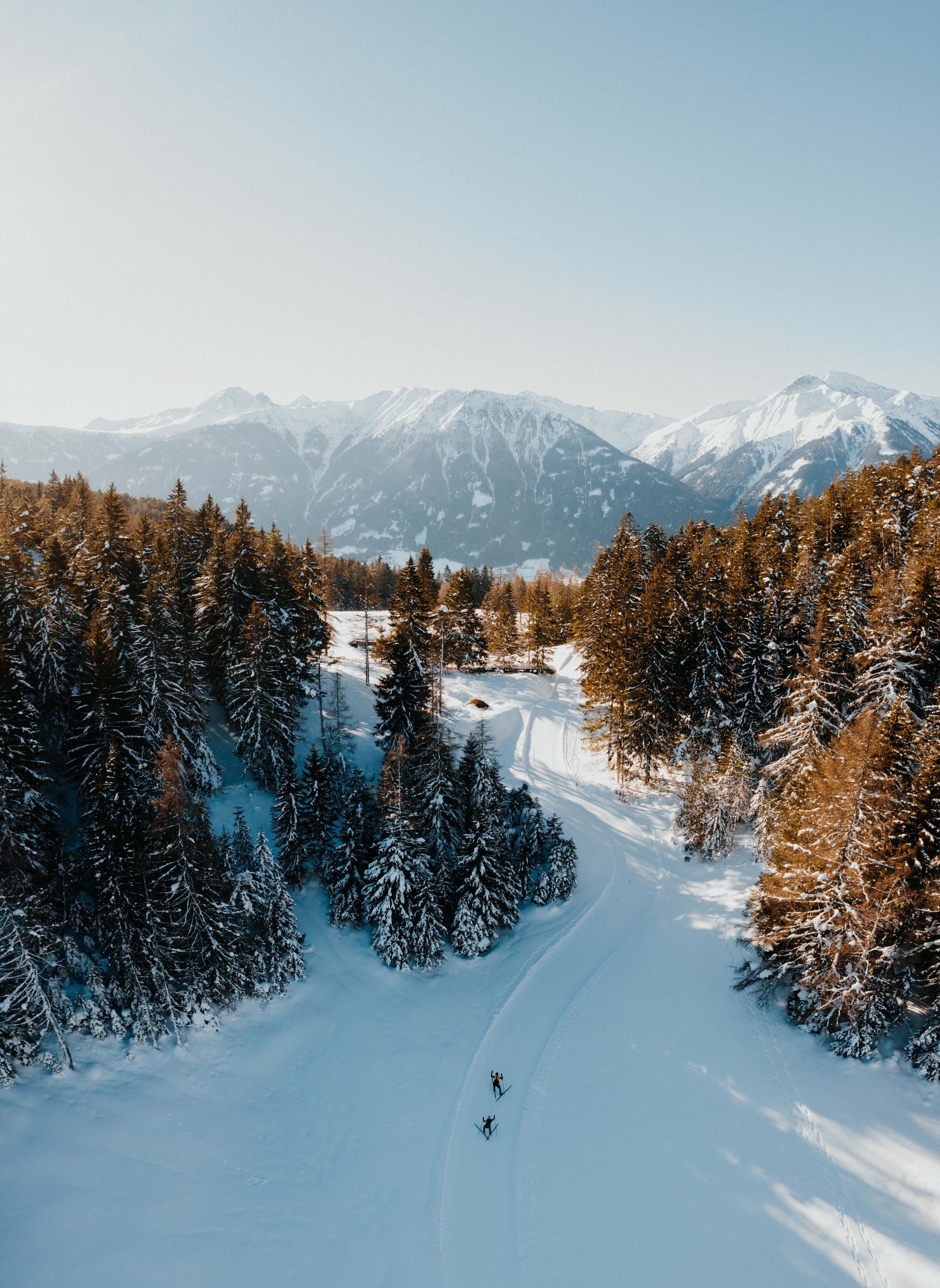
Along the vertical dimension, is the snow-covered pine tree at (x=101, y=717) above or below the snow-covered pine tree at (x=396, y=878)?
above

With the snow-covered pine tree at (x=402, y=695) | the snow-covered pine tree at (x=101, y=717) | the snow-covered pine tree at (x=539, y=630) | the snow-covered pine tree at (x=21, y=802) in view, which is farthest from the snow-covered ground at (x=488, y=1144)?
the snow-covered pine tree at (x=539, y=630)

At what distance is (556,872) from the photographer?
3316 cm

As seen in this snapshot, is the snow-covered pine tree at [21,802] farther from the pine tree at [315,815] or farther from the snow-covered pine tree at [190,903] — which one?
the pine tree at [315,815]

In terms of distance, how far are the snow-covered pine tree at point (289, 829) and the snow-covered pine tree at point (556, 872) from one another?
14.3 m

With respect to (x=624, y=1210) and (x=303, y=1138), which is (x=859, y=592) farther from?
(x=303, y=1138)

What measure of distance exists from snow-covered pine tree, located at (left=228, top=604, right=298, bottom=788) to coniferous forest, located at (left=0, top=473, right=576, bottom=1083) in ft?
0.57

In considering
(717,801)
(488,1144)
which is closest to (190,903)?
(488,1144)

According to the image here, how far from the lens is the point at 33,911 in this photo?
20.9m

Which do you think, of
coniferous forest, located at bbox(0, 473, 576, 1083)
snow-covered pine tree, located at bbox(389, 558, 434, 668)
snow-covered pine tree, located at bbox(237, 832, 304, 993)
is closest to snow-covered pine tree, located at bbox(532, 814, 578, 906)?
coniferous forest, located at bbox(0, 473, 576, 1083)

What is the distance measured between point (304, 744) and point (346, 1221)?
29.1 meters

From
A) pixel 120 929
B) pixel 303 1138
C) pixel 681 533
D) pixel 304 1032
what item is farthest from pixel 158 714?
pixel 681 533

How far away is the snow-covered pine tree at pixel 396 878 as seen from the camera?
29562 millimetres

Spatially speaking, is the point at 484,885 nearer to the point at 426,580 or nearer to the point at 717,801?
the point at 717,801

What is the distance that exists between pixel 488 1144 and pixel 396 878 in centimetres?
1181
